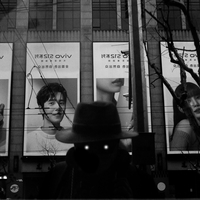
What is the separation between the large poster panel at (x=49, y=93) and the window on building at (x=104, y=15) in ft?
7.59

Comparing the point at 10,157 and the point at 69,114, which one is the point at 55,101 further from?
the point at 10,157

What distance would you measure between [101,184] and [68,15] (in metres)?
21.6

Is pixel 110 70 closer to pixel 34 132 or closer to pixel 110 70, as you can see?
pixel 110 70

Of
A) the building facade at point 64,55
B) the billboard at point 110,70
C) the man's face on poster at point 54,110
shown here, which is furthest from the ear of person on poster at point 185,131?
the man's face on poster at point 54,110

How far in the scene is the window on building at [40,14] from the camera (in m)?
21.6

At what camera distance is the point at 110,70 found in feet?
68.7

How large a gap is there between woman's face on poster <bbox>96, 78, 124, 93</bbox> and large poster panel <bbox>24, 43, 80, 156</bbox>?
57.6 inches

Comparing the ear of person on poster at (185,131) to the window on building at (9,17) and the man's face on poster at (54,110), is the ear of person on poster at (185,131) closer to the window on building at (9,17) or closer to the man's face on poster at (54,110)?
the man's face on poster at (54,110)

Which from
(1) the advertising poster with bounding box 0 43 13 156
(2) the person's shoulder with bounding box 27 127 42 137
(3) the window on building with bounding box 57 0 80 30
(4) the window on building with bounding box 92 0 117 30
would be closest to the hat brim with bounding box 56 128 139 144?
(2) the person's shoulder with bounding box 27 127 42 137

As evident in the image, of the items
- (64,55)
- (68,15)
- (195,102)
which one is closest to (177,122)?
(195,102)

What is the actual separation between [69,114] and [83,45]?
17.0ft

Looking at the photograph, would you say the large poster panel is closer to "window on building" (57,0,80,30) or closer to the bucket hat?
"window on building" (57,0,80,30)

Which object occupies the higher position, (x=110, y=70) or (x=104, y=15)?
(x=104, y=15)

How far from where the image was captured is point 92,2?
21906 millimetres
